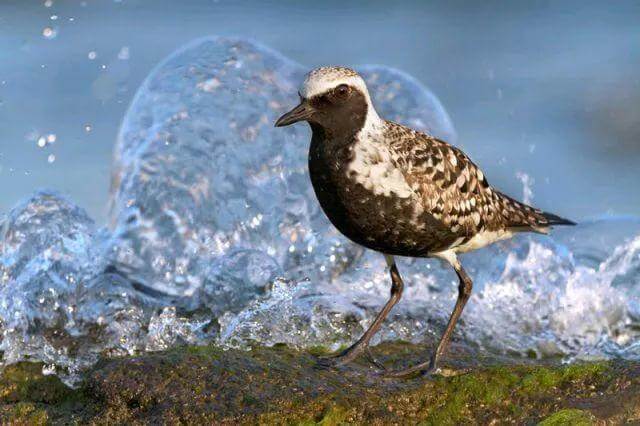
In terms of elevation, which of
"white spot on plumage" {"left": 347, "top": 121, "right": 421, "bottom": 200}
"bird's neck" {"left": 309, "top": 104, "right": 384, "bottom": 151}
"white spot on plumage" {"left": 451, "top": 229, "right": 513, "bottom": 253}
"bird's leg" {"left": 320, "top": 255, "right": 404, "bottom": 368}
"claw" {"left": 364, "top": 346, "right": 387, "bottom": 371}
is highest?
"bird's neck" {"left": 309, "top": 104, "right": 384, "bottom": 151}

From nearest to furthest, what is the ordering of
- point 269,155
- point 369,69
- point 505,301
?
point 505,301
point 269,155
point 369,69

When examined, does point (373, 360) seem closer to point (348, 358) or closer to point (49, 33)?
point (348, 358)

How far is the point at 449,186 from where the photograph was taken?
5.86m

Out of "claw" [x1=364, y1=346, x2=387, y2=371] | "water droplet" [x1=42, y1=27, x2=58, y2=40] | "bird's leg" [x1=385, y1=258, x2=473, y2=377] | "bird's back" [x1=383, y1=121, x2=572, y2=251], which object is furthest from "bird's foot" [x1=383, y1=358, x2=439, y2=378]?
"water droplet" [x1=42, y1=27, x2=58, y2=40]

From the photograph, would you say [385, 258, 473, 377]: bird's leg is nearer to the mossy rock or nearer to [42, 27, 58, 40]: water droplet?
the mossy rock

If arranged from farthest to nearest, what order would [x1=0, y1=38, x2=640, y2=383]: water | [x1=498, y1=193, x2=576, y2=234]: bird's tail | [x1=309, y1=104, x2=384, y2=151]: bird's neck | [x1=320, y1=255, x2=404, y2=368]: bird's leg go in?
1. [x1=0, y1=38, x2=640, y2=383]: water
2. [x1=498, y1=193, x2=576, y2=234]: bird's tail
3. [x1=320, y1=255, x2=404, y2=368]: bird's leg
4. [x1=309, y1=104, x2=384, y2=151]: bird's neck

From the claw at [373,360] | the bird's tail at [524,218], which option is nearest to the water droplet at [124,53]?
the bird's tail at [524,218]

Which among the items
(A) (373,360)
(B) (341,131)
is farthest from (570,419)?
(B) (341,131)

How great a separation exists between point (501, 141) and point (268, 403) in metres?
6.48

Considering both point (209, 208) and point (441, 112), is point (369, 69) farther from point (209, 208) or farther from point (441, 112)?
point (209, 208)

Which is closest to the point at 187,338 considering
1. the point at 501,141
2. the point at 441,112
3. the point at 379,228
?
the point at 379,228

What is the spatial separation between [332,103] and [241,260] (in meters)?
2.30

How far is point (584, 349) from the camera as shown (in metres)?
6.66

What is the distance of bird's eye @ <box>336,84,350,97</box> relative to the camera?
5461 mm
